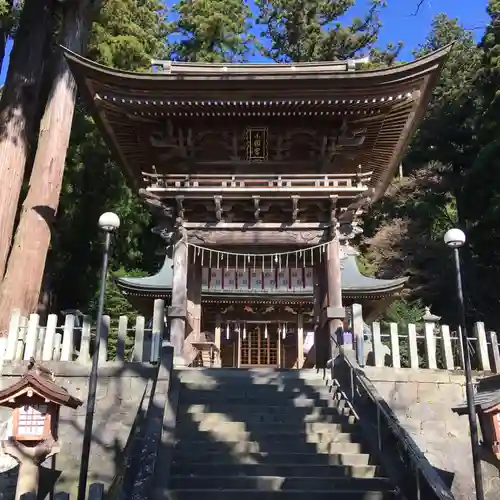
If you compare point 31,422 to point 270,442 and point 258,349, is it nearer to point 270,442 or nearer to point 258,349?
point 270,442

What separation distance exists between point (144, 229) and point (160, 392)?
18699mm

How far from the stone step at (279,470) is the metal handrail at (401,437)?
417 mm

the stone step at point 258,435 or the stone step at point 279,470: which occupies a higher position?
the stone step at point 258,435

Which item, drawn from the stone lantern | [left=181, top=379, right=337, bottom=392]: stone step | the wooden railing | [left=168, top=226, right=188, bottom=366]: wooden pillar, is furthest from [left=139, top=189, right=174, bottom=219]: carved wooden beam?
the stone lantern

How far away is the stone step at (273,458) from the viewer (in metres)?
6.65

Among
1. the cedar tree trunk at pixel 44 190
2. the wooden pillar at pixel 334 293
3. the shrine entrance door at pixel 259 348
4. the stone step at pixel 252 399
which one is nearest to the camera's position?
the stone step at pixel 252 399

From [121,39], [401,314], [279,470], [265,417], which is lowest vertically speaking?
[279,470]

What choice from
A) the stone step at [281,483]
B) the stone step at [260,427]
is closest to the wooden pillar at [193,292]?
the stone step at [260,427]

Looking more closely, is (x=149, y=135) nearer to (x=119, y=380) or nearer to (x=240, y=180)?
(x=240, y=180)

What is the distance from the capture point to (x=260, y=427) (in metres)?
7.51

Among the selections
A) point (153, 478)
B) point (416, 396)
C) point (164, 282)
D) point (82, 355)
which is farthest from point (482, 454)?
point (164, 282)

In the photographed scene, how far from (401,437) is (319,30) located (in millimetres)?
26883

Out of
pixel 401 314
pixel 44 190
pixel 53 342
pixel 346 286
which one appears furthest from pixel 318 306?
pixel 401 314

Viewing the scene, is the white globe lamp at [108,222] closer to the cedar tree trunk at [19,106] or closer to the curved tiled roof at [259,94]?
the curved tiled roof at [259,94]
